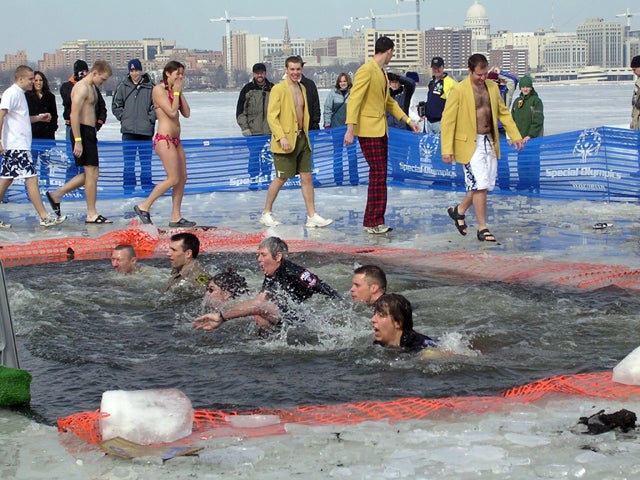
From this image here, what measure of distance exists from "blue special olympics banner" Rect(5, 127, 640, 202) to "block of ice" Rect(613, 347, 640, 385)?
7.38m

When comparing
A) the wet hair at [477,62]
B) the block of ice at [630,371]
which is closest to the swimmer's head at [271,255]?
the block of ice at [630,371]

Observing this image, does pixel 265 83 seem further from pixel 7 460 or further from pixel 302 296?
pixel 7 460

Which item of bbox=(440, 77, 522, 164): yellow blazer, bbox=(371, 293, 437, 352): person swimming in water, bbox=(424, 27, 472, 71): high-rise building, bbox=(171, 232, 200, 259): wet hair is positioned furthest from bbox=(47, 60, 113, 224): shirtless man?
bbox=(424, 27, 472, 71): high-rise building

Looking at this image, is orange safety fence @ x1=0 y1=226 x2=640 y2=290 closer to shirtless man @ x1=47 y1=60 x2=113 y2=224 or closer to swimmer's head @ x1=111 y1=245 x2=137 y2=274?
shirtless man @ x1=47 y1=60 x2=113 y2=224

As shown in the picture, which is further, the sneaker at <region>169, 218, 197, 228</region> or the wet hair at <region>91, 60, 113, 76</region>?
the sneaker at <region>169, 218, 197, 228</region>

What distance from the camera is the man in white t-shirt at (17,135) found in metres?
11.1

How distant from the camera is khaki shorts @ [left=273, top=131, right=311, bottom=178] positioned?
11.2 meters

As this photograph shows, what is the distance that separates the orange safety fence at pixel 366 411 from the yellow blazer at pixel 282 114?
5.81 m

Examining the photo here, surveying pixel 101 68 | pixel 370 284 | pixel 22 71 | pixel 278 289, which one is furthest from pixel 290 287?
pixel 22 71

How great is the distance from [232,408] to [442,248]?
15.5ft

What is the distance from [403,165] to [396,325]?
860cm

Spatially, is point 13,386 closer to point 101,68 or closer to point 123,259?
point 123,259

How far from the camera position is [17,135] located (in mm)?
11227

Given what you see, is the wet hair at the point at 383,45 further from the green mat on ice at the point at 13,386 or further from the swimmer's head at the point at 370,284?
the green mat on ice at the point at 13,386
